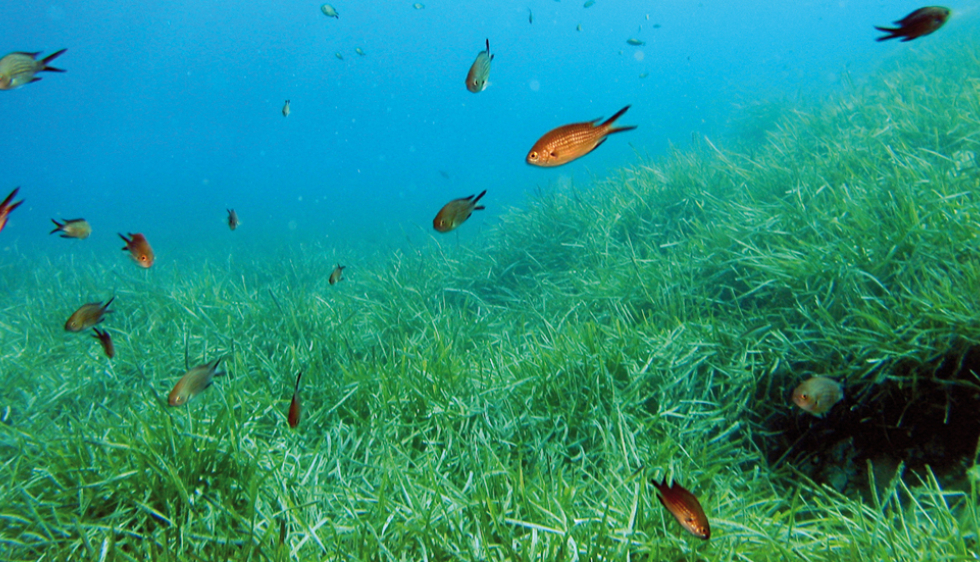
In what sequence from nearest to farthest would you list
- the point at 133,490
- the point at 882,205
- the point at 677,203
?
1. the point at 133,490
2. the point at 882,205
3. the point at 677,203

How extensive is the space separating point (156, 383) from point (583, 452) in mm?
3633

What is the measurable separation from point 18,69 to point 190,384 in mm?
2792

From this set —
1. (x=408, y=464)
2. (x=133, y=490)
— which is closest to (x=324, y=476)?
(x=408, y=464)

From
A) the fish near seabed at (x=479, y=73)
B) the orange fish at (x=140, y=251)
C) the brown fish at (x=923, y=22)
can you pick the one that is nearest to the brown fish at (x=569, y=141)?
the fish near seabed at (x=479, y=73)

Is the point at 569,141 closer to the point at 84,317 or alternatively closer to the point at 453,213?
the point at 453,213

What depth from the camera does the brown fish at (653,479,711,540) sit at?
1528mm

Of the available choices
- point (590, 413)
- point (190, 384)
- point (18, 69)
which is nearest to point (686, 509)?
point (590, 413)

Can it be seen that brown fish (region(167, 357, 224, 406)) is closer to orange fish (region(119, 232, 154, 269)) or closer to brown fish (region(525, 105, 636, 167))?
orange fish (region(119, 232, 154, 269))

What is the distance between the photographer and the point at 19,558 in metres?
Answer: 1.78

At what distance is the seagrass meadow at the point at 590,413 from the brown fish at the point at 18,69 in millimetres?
2187

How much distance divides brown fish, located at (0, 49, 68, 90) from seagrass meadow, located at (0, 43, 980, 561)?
219cm

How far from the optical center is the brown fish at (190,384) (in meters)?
2.44

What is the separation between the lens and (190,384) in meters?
2.48

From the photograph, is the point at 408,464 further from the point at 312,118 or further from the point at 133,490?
the point at 312,118
